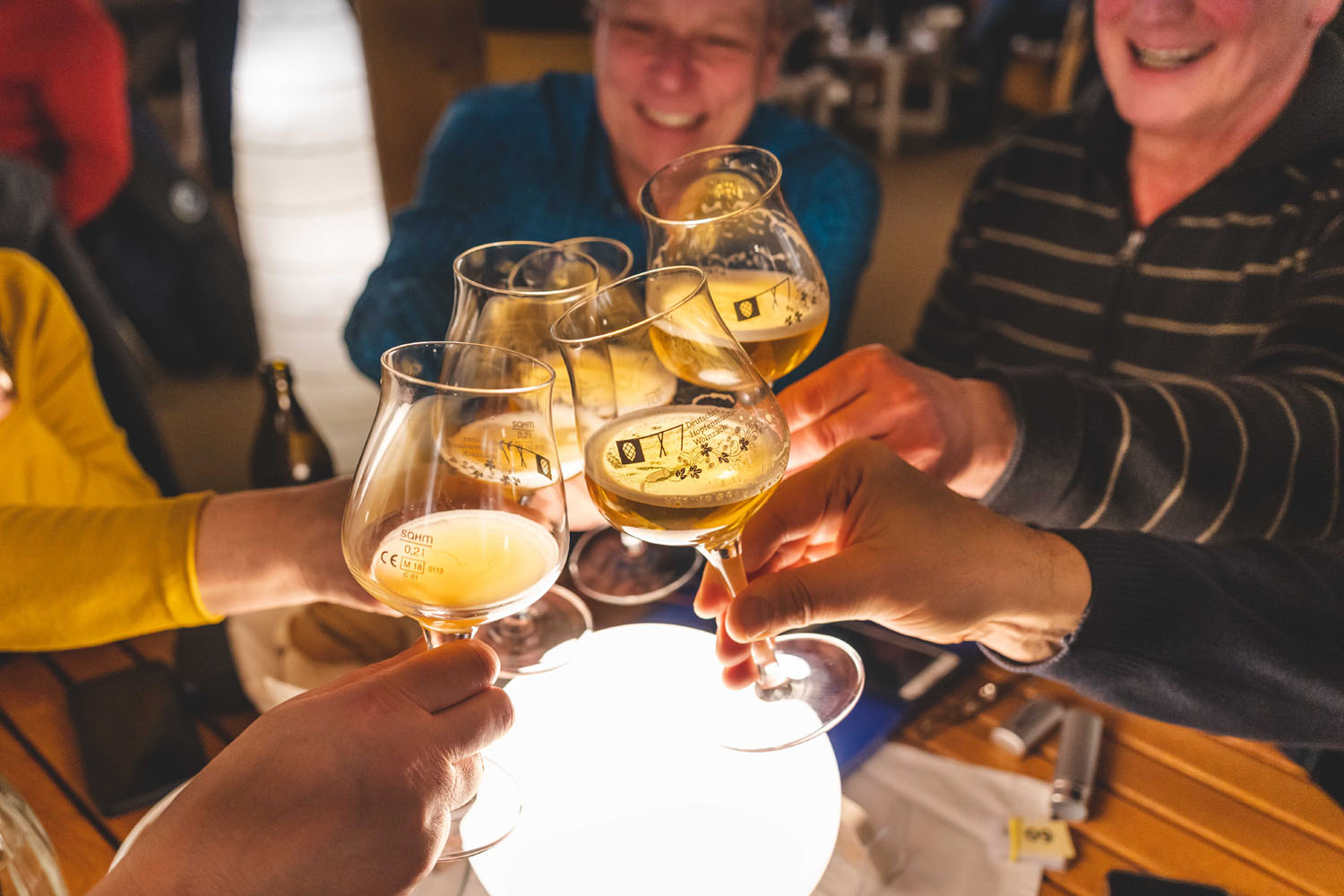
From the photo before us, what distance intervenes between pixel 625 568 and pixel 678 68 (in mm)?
953

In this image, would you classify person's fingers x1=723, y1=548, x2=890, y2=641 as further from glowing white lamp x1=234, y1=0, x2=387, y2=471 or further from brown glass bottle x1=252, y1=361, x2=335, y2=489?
glowing white lamp x1=234, y1=0, x2=387, y2=471

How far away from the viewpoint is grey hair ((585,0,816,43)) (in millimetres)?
1818

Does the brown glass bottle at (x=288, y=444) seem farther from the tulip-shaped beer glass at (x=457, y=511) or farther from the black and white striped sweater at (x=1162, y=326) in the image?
the black and white striped sweater at (x=1162, y=326)

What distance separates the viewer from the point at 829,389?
42.8 inches

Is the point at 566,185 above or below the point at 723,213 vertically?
below

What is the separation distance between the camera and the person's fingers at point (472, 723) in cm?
67

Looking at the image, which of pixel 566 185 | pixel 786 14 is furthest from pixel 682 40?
pixel 566 185

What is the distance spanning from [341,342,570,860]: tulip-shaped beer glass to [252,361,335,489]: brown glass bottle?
100 centimetres

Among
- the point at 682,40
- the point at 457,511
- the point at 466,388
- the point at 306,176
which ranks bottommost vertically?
the point at 306,176

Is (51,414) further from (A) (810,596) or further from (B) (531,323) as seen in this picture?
(A) (810,596)

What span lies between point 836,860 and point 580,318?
0.53 metres

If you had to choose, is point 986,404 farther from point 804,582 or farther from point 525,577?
point 525,577

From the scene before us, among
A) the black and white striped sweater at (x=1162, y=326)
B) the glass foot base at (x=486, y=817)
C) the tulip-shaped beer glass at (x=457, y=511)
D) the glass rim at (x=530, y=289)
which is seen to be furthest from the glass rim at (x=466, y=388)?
the black and white striped sweater at (x=1162, y=326)

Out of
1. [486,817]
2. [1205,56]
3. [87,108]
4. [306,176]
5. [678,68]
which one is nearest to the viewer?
[486,817]
